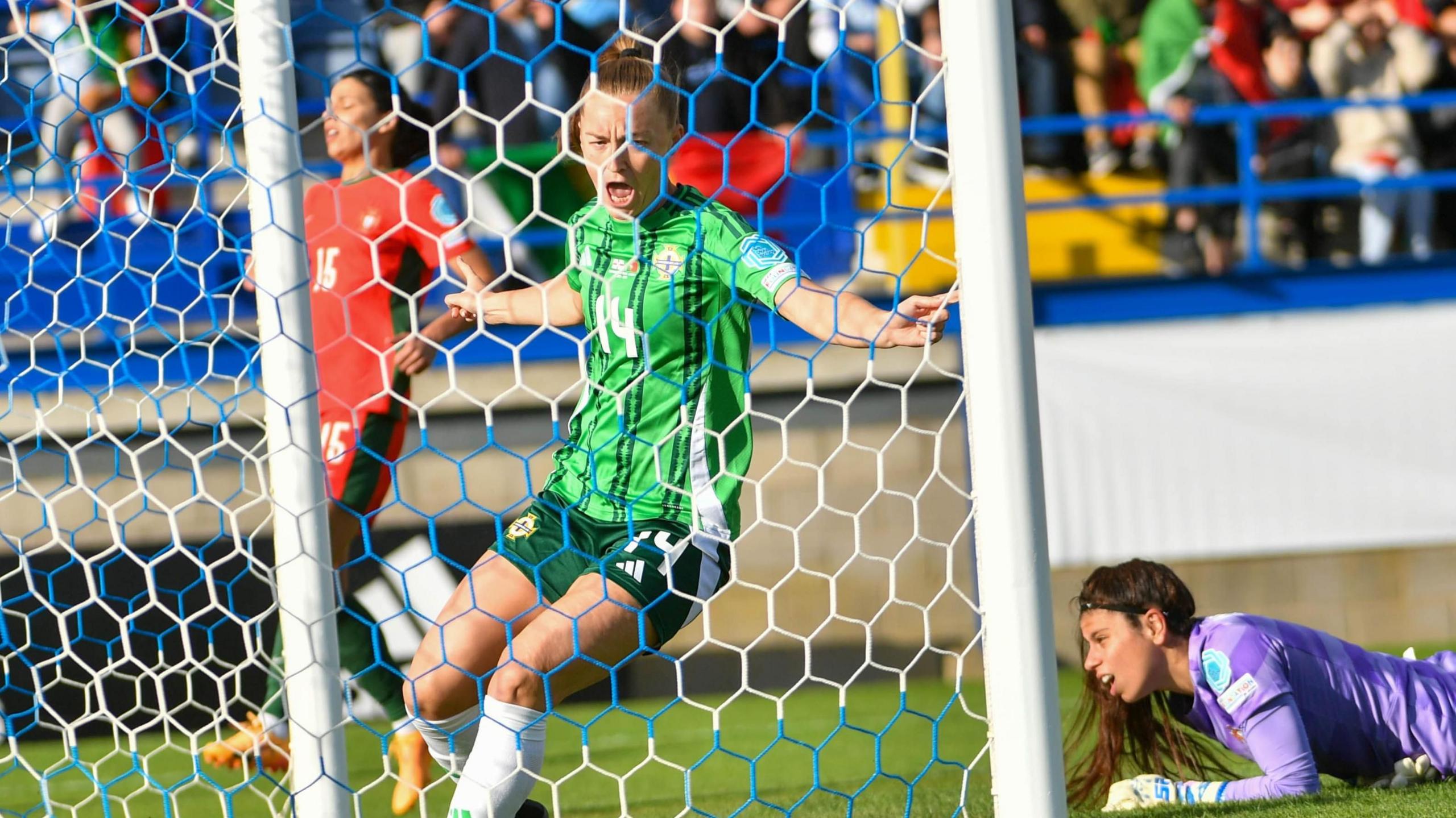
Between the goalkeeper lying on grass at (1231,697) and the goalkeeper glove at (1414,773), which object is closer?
the goalkeeper lying on grass at (1231,697)

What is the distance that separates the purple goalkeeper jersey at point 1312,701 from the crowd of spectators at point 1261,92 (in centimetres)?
417

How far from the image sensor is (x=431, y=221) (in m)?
3.82

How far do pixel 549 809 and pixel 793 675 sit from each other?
8.86 feet

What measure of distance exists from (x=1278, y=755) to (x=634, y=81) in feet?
5.67

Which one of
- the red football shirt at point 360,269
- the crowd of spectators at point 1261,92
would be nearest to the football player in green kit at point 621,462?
the red football shirt at point 360,269

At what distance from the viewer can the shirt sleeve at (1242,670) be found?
292cm

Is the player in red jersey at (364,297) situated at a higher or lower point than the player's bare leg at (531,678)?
higher

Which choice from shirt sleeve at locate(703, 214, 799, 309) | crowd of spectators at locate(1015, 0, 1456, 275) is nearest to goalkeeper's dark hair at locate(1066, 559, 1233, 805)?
shirt sleeve at locate(703, 214, 799, 309)

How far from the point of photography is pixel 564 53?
21.2 ft

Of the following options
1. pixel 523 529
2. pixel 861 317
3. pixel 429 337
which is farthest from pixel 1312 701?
pixel 429 337

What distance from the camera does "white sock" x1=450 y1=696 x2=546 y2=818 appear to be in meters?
2.38

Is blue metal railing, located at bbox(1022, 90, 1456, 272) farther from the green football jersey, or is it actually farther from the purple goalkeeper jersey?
the green football jersey

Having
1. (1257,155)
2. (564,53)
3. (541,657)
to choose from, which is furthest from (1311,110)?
(541,657)

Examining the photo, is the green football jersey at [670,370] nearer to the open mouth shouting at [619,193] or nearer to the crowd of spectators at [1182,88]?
the open mouth shouting at [619,193]
